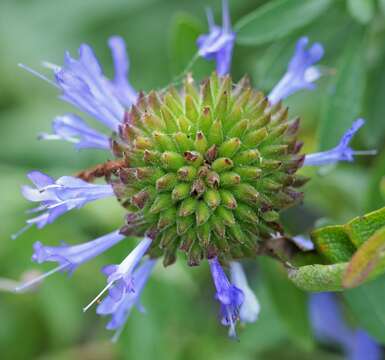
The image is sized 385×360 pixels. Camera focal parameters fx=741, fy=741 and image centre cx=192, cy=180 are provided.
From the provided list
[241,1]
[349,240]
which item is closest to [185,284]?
[349,240]

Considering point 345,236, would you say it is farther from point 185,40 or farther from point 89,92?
point 185,40

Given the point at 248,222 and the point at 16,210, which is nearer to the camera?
the point at 248,222

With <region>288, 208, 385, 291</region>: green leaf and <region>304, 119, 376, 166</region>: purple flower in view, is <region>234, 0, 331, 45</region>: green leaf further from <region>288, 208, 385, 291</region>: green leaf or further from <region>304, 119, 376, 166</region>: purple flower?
<region>288, 208, 385, 291</region>: green leaf

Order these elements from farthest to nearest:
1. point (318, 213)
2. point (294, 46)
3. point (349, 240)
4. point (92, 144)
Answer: point (318, 213)
point (294, 46)
point (92, 144)
point (349, 240)

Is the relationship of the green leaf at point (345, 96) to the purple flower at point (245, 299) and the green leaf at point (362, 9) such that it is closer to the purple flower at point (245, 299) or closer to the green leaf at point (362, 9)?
the green leaf at point (362, 9)

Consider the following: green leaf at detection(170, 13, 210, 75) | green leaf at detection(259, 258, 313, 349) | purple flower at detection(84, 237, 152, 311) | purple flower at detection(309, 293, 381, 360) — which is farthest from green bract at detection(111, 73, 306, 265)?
purple flower at detection(309, 293, 381, 360)

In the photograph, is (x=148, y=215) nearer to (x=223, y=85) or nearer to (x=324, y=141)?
(x=223, y=85)
